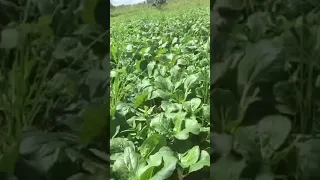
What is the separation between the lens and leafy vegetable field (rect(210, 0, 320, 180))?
1181mm

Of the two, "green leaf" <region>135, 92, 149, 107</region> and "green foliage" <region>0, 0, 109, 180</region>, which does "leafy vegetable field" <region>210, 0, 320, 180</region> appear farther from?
"green leaf" <region>135, 92, 149, 107</region>

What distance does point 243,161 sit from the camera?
1210 millimetres

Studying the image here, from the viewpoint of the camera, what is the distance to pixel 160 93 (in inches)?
71.3

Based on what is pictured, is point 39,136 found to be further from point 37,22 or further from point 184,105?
point 184,105

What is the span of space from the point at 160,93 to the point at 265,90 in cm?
68

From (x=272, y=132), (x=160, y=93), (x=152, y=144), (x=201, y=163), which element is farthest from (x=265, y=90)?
(x=160, y=93)

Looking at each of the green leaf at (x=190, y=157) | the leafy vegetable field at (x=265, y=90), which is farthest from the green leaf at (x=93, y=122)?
the green leaf at (x=190, y=157)

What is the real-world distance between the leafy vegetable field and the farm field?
284mm

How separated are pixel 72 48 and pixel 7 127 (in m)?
0.28

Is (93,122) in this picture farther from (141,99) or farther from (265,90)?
(141,99)

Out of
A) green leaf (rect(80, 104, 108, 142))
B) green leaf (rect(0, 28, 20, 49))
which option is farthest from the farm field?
green leaf (rect(0, 28, 20, 49))

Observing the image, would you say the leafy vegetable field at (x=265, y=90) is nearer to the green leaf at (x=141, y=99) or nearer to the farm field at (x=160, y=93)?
the farm field at (x=160, y=93)

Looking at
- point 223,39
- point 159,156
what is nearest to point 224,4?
point 223,39

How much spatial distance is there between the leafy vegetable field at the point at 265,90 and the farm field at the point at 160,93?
28cm
